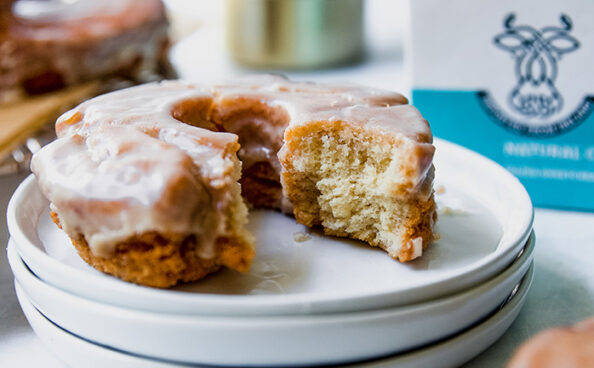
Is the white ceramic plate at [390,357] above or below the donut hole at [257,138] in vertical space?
below

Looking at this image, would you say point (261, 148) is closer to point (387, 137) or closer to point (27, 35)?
point (387, 137)

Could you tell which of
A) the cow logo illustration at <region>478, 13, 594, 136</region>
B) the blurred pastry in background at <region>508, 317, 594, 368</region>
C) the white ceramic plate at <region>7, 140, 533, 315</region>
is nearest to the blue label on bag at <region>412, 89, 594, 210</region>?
the cow logo illustration at <region>478, 13, 594, 136</region>

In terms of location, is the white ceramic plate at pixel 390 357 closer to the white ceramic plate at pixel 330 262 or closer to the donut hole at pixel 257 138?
the white ceramic plate at pixel 330 262

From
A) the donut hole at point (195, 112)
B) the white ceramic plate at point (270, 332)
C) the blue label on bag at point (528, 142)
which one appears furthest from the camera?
the blue label on bag at point (528, 142)

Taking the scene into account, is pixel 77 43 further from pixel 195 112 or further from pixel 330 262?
pixel 330 262

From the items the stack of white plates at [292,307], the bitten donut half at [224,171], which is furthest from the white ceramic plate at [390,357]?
the bitten donut half at [224,171]

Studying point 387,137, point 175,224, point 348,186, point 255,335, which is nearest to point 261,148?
point 348,186

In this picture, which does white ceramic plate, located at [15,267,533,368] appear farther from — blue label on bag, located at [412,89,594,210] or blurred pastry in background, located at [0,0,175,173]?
blurred pastry in background, located at [0,0,175,173]

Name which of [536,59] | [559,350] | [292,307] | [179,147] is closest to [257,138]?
[179,147]
